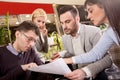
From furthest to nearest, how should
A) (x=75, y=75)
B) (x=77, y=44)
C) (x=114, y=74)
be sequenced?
(x=77, y=44), (x=75, y=75), (x=114, y=74)

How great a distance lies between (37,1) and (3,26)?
1.36 m

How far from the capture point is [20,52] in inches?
71.9

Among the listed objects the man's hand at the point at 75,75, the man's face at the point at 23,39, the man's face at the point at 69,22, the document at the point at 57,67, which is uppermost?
the man's face at the point at 69,22

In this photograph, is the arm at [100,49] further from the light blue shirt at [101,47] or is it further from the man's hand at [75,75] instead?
the man's hand at [75,75]

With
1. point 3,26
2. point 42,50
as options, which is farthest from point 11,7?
point 42,50

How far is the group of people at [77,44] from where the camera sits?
138 centimetres

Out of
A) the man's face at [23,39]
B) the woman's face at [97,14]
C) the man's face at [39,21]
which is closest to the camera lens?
the woman's face at [97,14]

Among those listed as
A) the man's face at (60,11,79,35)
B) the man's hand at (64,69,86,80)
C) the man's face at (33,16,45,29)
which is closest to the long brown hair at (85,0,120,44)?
the man's hand at (64,69,86,80)

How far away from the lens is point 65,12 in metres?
2.23

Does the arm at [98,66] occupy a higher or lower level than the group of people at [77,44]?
lower

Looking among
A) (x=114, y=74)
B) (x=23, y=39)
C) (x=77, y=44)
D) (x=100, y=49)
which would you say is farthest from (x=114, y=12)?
(x=77, y=44)


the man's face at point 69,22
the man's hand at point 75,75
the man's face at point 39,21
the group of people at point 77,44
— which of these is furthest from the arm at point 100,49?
the man's face at point 39,21

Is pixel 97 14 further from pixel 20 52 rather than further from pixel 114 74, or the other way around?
pixel 20 52

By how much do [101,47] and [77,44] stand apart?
0.64 meters
